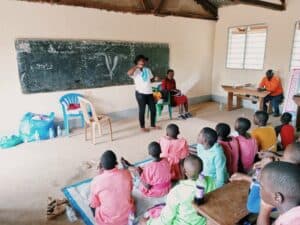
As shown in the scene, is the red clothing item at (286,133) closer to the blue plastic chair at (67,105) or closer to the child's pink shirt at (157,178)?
the child's pink shirt at (157,178)

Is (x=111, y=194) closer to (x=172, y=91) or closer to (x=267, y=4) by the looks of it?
(x=172, y=91)

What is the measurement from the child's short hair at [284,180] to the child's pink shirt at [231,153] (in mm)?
1341

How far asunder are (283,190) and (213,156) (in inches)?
46.4

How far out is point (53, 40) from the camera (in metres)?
4.39

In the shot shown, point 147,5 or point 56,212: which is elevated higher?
point 147,5

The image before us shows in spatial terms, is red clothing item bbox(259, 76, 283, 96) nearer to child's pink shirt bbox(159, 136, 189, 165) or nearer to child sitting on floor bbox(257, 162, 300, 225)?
child's pink shirt bbox(159, 136, 189, 165)

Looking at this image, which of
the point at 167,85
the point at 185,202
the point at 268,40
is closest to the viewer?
the point at 185,202

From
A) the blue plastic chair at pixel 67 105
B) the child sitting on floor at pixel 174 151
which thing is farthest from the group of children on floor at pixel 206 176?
the blue plastic chair at pixel 67 105

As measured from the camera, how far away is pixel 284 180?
95 cm

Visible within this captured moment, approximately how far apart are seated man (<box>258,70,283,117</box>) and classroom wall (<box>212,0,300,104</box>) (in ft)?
0.76

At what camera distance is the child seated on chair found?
2.27m

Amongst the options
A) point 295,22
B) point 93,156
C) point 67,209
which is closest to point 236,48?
point 295,22

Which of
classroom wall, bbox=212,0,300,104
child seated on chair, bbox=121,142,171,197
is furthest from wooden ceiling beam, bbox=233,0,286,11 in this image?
child seated on chair, bbox=121,142,171,197

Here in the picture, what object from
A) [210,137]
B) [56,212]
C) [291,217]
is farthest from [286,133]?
[56,212]
